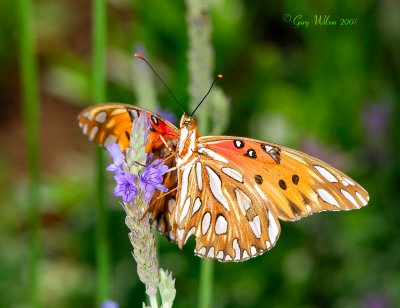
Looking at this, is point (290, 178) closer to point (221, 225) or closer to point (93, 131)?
point (221, 225)

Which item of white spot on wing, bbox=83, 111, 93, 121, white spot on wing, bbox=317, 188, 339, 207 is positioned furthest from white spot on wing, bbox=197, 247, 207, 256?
white spot on wing, bbox=83, 111, 93, 121

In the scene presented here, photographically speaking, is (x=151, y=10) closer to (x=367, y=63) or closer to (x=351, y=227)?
(x=367, y=63)

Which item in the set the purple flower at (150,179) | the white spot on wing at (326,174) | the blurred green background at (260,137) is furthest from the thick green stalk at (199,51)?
the blurred green background at (260,137)

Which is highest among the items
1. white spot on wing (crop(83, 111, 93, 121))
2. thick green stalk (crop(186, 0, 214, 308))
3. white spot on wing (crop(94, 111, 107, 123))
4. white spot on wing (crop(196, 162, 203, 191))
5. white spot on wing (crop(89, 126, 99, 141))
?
thick green stalk (crop(186, 0, 214, 308))

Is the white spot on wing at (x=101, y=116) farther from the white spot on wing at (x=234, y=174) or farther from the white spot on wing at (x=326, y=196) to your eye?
the white spot on wing at (x=326, y=196)

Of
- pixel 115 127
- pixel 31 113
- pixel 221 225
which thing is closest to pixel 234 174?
pixel 221 225

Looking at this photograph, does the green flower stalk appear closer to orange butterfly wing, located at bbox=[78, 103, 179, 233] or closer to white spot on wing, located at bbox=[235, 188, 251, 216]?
orange butterfly wing, located at bbox=[78, 103, 179, 233]
